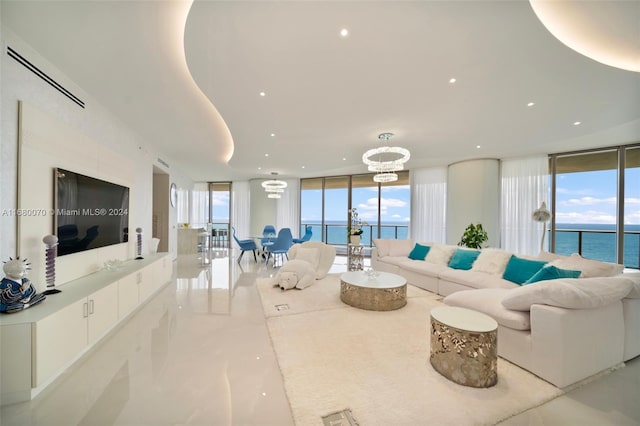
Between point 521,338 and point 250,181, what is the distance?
9330 millimetres

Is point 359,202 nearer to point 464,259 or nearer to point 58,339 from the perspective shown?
point 464,259

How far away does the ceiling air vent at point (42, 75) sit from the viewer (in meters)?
2.03

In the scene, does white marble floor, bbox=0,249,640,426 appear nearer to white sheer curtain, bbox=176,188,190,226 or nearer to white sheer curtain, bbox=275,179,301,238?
white sheer curtain, bbox=176,188,190,226

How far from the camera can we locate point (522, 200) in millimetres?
6012

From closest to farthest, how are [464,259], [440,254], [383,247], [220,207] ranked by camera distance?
[464,259] → [440,254] → [383,247] → [220,207]

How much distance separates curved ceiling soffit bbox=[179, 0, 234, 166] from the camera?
197 cm

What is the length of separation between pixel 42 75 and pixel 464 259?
590cm

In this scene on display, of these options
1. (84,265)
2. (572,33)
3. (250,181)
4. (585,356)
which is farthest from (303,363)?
(250,181)

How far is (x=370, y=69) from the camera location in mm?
2471

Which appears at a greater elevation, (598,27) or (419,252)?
(598,27)

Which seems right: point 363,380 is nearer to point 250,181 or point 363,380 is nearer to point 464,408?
point 464,408

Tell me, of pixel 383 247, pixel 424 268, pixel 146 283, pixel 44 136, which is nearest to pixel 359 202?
pixel 383 247

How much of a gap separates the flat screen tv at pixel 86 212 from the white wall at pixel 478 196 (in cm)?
745

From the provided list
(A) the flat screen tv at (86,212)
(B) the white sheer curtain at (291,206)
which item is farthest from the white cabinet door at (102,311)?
(B) the white sheer curtain at (291,206)
